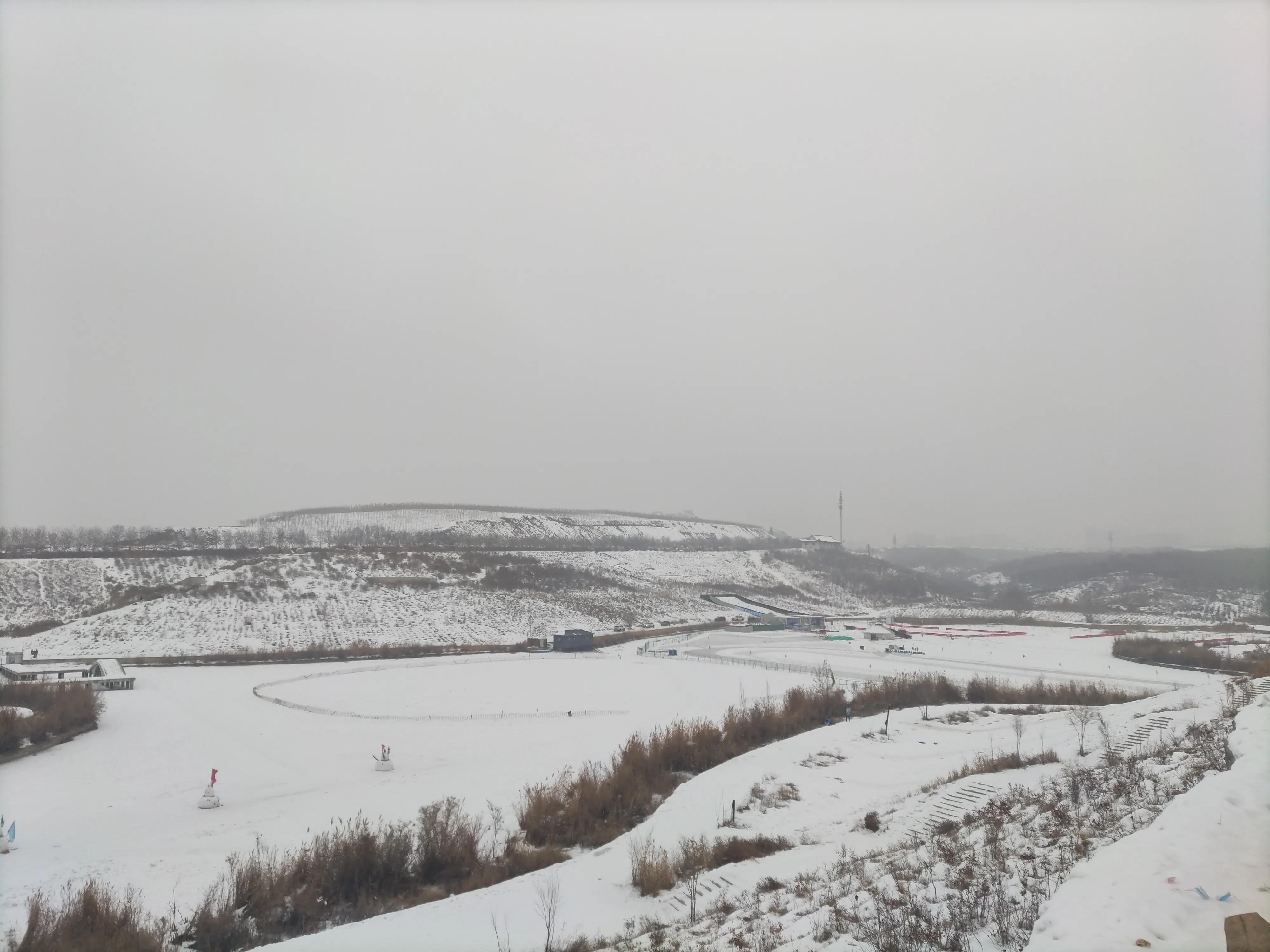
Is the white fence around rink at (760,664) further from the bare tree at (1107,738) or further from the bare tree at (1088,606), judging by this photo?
the bare tree at (1088,606)

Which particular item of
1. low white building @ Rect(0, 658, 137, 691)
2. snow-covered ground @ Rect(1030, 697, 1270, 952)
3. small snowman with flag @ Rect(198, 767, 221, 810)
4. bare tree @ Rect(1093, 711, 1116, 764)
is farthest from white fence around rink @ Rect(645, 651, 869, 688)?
low white building @ Rect(0, 658, 137, 691)

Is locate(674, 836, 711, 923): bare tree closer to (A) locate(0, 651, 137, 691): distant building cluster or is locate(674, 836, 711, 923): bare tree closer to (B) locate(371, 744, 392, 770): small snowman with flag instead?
(B) locate(371, 744, 392, 770): small snowman with flag

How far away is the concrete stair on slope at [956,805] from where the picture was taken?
46.4 feet

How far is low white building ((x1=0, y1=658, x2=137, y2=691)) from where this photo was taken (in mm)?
33156

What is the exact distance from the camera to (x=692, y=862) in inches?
525

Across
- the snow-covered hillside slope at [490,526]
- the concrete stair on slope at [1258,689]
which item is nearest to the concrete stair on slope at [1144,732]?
the concrete stair on slope at [1258,689]

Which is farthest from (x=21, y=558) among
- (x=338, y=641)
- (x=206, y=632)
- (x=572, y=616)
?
(x=572, y=616)

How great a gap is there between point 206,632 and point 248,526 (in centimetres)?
8522

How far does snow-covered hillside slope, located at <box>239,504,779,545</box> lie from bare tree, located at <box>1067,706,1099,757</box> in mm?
95514

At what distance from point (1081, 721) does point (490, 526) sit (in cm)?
11761

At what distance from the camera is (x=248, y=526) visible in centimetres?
12700

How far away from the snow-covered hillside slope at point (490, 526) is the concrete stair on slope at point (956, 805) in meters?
99.6

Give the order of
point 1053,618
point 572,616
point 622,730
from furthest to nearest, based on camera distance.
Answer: point 1053,618
point 572,616
point 622,730

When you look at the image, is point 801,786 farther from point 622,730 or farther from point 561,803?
point 622,730
